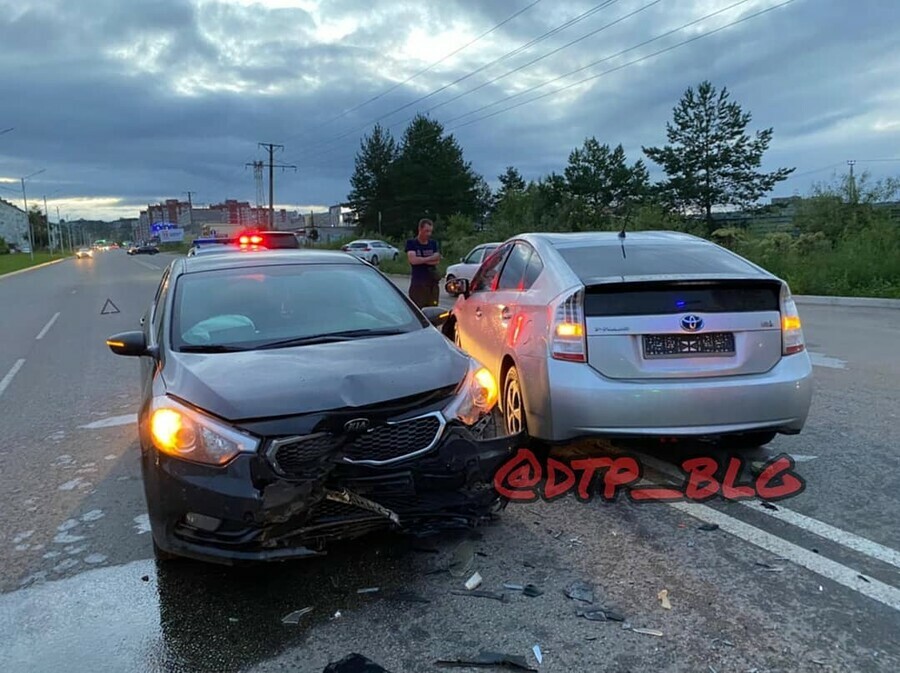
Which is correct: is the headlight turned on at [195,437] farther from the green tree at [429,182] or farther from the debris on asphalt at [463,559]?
the green tree at [429,182]

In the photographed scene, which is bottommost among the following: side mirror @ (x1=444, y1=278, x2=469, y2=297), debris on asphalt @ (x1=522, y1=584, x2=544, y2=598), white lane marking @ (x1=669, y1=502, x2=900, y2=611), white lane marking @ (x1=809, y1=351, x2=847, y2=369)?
debris on asphalt @ (x1=522, y1=584, x2=544, y2=598)

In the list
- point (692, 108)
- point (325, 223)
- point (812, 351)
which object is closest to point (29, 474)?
point (812, 351)

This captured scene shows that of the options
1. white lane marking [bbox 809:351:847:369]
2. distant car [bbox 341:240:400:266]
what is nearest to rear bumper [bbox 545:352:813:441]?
white lane marking [bbox 809:351:847:369]

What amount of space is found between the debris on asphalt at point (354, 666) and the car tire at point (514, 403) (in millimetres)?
2176

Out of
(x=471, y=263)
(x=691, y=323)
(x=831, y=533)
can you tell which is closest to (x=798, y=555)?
(x=831, y=533)

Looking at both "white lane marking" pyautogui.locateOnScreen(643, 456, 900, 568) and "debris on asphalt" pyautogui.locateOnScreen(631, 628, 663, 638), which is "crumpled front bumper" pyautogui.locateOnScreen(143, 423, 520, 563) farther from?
"white lane marking" pyautogui.locateOnScreen(643, 456, 900, 568)

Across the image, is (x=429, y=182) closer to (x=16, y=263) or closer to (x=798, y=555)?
(x=16, y=263)

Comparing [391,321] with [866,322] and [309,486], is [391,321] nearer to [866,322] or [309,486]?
[309,486]

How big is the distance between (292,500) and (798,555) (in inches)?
96.8

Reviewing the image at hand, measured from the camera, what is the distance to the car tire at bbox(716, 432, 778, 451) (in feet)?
16.3

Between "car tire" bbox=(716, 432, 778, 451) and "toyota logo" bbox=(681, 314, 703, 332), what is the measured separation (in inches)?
45.6

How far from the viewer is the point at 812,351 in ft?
30.7

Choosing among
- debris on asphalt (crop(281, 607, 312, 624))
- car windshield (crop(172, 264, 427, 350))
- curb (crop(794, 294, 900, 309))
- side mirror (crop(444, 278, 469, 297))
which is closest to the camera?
debris on asphalt (crop(281, 607, 312, 624))

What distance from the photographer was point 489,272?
646 cm
